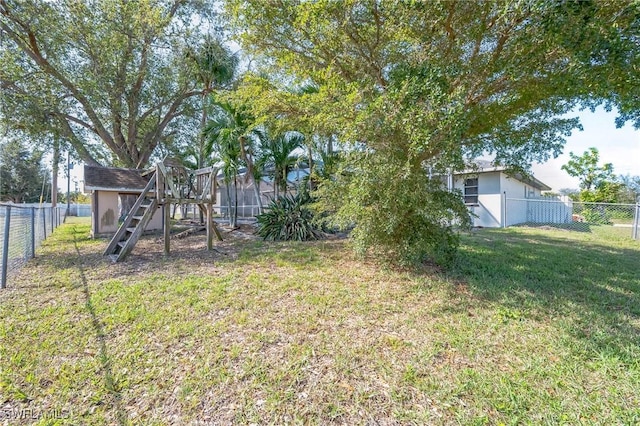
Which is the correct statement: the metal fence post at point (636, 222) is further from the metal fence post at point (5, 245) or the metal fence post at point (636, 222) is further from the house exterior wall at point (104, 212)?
the house exterior wall at point (104, 212)

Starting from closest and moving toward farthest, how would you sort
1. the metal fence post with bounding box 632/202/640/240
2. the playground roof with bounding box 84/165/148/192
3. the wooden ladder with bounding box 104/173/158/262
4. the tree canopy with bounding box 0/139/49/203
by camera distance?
the wooden ladder with bounding box 104/173/158/262
the metal fence post with bounding box 632/202/640/240
the playground roof with bounding box 84/165/148/192
the tree canopy with bounding box 0/139/49/203

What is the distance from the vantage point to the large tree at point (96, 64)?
10195 mm

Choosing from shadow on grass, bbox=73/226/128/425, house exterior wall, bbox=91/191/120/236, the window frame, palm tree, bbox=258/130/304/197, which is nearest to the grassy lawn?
shadow on grass, bbox=73/226/128/425

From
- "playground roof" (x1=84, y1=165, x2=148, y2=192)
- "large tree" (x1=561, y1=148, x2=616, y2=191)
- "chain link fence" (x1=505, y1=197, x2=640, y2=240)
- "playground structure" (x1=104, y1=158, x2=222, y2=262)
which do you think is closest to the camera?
"playground structure" (x1=104, y1=158, x2=222, y2=262)

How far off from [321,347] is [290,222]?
6.29 m

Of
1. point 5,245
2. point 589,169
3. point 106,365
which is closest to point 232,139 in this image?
point 5,245

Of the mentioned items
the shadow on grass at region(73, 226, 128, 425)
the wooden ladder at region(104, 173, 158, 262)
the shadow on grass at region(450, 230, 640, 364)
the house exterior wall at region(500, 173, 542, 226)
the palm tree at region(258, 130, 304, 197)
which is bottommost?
the shadow on grass at region(73, 226, 128, 425)

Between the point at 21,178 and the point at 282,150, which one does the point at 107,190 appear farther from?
the point at 21,178

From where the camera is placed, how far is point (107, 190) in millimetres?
10578

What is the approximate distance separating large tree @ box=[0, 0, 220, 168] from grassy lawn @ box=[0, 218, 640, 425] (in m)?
9.65

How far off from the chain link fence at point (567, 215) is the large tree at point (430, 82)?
346 inches

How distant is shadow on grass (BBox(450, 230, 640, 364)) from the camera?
10.1 ft

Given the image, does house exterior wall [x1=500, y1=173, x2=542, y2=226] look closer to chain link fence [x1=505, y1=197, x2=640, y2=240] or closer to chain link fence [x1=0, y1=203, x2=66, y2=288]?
chain link fence [x1=505, y1=197, x2=640, y2=240]

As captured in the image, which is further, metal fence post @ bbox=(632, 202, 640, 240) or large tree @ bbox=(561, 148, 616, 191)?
large tree @ bbox=(561, 148, 616, 191)
